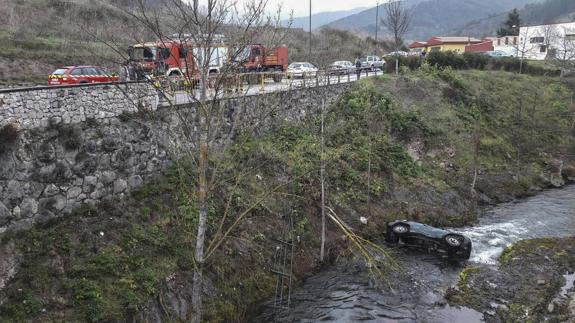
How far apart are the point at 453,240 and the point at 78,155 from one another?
14995 mm

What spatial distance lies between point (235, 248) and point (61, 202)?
595cm

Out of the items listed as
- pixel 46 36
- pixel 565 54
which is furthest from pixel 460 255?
pixel 565 54

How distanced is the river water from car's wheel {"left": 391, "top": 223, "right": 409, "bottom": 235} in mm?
772

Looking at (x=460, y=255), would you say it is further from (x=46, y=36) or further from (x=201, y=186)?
(x=46, y=36)

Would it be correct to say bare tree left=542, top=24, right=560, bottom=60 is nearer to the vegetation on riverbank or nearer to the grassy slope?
the grassy slope

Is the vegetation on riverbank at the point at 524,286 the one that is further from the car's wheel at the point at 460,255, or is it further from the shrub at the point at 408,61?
the shrub at the point at 408,61

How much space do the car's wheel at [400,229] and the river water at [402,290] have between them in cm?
77

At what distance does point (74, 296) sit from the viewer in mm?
12508

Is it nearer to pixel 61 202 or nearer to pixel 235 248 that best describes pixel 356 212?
pixel 235 248

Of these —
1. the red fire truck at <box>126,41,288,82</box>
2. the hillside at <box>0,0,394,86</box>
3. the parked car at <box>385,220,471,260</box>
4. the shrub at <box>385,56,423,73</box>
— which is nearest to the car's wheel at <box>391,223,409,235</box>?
the parked car at <box>385,220,471,260</box>

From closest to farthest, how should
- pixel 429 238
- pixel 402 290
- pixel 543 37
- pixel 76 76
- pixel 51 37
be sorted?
pixel 402 290 → pixel 429 238 → pixel 76 76 → pixel 51 37 → pixel 543 37

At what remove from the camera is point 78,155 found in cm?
1498

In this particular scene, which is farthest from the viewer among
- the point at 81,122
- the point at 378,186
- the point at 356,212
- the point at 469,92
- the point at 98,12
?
the point at 98,12

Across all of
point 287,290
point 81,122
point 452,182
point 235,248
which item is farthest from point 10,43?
point 452,182
